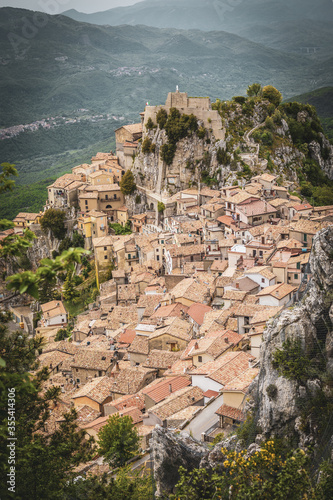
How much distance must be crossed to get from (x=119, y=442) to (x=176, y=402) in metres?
3.75

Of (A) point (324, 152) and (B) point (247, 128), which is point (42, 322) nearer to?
(B) point (247, 128)

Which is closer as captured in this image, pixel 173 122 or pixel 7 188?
pixel 7 188

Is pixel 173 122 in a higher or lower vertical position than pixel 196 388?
higher

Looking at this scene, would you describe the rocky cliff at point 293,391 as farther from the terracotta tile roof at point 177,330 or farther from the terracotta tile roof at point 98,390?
the terracotta tile roof at point 177,330

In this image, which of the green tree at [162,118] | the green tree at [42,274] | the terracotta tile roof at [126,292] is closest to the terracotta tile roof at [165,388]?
the terracotta tile roof at [126,292]

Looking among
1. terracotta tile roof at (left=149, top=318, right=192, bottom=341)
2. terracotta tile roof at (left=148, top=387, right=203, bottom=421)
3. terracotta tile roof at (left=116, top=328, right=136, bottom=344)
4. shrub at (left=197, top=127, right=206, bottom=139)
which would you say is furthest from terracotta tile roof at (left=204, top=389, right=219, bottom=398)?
shrub at (left=197, top=127, right=206, bottom=139)

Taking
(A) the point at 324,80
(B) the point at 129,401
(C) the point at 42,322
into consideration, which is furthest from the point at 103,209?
(A) the point at 324,80

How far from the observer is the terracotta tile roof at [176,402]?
79.8ft

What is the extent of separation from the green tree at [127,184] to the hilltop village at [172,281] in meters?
0.47

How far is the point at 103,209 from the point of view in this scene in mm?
61875

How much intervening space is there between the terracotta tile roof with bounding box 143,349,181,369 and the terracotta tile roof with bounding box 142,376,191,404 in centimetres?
381

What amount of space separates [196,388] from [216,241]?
72.6ft

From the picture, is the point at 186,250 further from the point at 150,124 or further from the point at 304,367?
the point at 304,367

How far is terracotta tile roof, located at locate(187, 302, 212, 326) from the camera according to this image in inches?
1407
